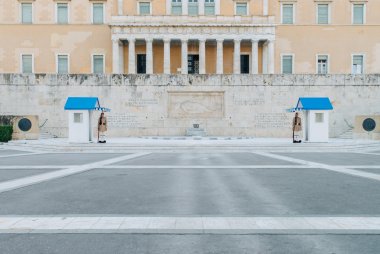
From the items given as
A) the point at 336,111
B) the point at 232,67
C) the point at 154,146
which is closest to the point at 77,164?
the point at 154,146

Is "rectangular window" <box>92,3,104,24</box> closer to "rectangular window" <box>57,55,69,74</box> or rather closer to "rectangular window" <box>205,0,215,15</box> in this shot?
"rectangular window" <box>57,55,69,74</box>

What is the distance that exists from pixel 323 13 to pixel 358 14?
5.05 m

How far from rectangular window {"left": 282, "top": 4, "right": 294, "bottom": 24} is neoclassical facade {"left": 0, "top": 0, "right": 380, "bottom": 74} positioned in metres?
0.01

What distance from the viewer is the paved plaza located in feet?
16.9

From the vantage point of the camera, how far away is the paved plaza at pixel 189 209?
5.16 metres

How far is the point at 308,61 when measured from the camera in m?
49.0

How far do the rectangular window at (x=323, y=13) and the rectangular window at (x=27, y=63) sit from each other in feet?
140

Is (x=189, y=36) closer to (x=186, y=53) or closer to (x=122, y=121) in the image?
(x=186, y=53)

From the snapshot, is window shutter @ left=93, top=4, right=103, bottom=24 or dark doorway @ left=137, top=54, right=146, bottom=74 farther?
dark doorway @ left=137, top=54, right=146, bottom=74

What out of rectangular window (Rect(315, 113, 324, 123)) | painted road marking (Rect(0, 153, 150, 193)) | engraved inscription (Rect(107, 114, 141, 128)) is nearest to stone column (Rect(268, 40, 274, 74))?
rectangular window (Rect(315, 113, 324, 123))

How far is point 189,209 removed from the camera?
707 centimetres

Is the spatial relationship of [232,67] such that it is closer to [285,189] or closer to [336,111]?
[336,111]

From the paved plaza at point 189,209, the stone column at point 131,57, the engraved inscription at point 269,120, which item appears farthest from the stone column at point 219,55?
the paved plaza at point 189,209

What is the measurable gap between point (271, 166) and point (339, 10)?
4341 centimetres
